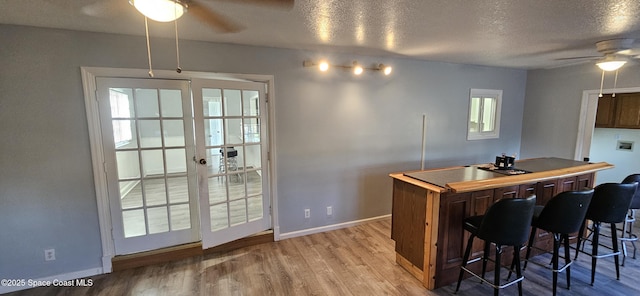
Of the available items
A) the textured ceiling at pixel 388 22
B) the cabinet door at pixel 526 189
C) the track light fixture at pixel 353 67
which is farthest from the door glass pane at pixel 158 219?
the cabinet door at pixel 526 189

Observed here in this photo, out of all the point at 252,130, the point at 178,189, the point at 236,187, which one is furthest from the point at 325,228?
the point at 178,189

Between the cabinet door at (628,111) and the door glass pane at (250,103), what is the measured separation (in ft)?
19.1

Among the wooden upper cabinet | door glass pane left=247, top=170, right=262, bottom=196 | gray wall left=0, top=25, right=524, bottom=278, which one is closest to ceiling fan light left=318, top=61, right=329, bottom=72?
gray wall left=0, top=25, right=524, bottom=278

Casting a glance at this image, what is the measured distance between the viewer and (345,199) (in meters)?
3.68

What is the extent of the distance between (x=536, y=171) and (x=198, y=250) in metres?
3.60

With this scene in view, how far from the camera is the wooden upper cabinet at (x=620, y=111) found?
4336 millimetres

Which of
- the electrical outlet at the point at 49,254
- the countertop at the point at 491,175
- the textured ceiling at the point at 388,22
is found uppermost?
the textured ceiling at the point at 388,22

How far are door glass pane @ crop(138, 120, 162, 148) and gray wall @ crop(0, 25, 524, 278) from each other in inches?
17.3

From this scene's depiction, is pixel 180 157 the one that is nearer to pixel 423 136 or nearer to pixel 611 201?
pixel 423 136

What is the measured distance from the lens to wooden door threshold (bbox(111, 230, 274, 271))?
271 centimetres

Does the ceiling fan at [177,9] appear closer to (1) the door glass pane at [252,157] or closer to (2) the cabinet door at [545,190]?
(1) the door glass pane at [252,157]

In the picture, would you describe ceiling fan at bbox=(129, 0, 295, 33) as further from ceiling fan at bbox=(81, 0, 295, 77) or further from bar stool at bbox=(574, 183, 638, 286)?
bar stool at bbox=(574, 183, 638, 286)

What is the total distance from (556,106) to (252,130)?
476 centimetres

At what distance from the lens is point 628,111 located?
4414 mm
